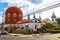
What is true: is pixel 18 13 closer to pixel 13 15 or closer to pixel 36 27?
pixel 13 15

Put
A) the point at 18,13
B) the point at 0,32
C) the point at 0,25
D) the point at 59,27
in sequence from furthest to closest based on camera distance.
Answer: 1. the point at 18,13
2. the point at 0,25
3. the point at 59,27
4. the point at 0,32

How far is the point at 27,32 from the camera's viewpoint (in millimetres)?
57781

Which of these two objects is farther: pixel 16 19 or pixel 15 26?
pixel 16 19

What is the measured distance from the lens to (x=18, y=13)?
89188 millimetres

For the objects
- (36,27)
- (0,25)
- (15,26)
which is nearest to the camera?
(36,27)

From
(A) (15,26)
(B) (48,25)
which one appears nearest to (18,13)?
(A) (15,26)

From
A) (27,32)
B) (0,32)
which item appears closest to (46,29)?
(27,32)

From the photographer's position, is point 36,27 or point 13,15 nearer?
point 36,27

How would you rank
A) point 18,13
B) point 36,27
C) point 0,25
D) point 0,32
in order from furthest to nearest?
point 18,13
point 0,25
point 36,27
point 0,32

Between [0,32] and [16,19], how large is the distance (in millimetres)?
32893

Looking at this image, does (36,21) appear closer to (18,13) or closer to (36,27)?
(36,27)

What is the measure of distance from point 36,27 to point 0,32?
12763 mm

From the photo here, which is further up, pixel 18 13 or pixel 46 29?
pixel 18 13

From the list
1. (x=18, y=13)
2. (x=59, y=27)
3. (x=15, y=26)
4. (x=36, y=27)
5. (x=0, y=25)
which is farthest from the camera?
(x=18, y=13)
